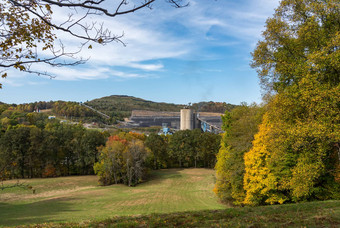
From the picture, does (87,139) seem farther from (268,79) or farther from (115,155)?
(268,79)

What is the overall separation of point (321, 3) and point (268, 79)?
4609 mm

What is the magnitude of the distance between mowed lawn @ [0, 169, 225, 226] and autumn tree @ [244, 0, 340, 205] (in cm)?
939

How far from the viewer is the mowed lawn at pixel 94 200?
63.0 feet

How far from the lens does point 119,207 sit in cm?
2320

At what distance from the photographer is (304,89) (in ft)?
40.3

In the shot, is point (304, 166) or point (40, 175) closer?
point (304, 166)

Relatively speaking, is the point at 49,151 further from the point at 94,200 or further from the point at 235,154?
the point at 235,154

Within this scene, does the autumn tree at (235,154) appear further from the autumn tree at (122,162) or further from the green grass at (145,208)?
the autumn tree at (122,162)

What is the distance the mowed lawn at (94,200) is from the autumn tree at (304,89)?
939 centimetres

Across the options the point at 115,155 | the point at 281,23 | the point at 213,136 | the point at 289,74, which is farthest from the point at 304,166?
the point at 213,136

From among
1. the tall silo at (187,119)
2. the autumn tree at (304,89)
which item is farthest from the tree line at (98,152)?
the autumn tree at (304,89)

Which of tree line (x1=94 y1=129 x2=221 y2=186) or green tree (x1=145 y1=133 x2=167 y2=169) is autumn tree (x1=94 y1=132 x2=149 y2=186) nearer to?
tree line (x1=94 y1=129 x2=221 y2=186)

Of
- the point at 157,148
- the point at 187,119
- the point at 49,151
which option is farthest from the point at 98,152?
the point at 187,119

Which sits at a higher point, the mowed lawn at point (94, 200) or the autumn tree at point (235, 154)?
the autumn tree at point (235, 154)
